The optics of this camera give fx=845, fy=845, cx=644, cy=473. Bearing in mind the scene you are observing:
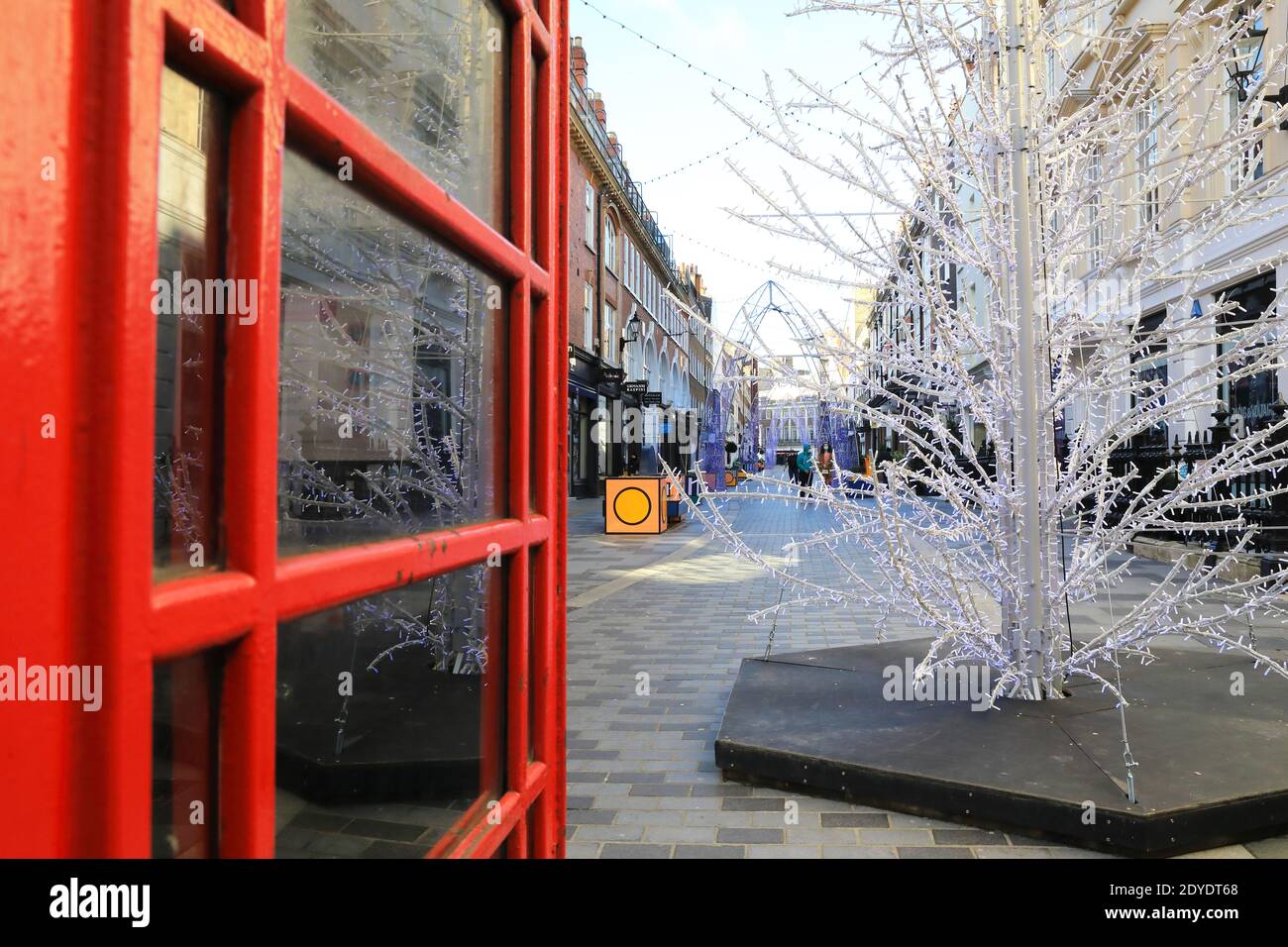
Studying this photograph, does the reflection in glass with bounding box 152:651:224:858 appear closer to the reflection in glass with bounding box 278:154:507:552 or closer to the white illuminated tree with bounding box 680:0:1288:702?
the reflection in glass with bounding box 278:154:507:552

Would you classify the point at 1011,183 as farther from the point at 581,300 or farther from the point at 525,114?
the point at 581,300

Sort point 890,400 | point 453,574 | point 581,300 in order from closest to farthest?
point 453,574 → point 890,400 → point 581,300

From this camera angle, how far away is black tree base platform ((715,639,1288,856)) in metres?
2.89

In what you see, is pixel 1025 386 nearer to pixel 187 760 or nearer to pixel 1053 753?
pixel 1053 753

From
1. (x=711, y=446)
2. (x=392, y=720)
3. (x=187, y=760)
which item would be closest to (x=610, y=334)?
(x=711, y=446)

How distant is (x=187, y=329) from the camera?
780 mm

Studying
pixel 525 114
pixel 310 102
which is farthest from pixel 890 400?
pixel 310 102

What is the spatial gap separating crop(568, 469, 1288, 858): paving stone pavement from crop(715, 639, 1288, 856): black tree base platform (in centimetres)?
10

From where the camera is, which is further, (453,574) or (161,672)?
(453,574)

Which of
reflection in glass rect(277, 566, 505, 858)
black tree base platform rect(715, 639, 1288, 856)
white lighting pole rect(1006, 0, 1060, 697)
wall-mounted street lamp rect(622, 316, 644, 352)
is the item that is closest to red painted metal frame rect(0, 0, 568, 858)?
reflection in glass rect(277, 566, 505, 858)

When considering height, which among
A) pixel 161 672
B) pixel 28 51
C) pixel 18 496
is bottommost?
pixel 161 672

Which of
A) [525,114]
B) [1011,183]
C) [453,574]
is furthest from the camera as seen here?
[1011,183]

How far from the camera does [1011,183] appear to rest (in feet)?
12.9

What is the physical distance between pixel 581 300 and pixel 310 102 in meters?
24.8
